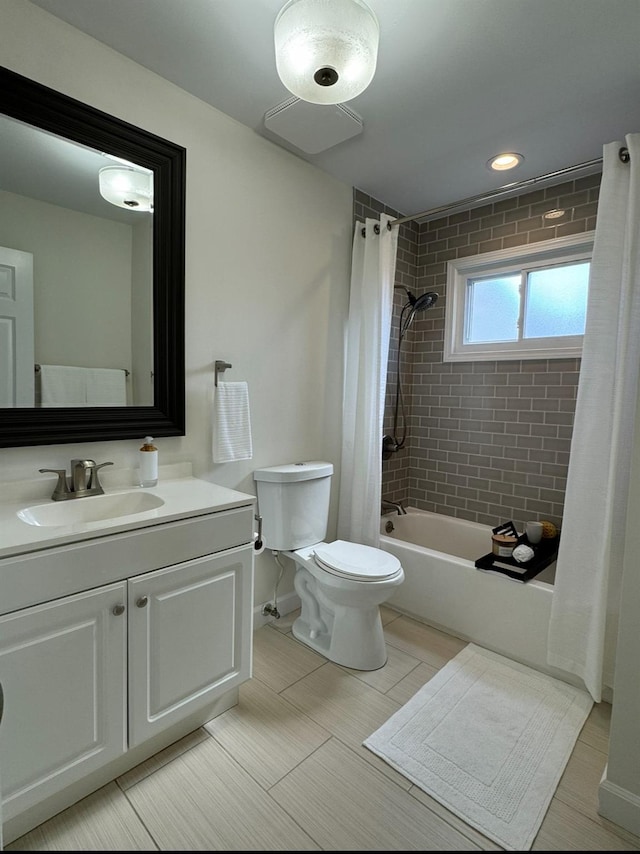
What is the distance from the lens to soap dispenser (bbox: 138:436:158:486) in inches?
66.4

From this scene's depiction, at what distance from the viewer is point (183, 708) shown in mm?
1437

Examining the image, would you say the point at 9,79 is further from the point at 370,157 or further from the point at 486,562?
the point at 486,562

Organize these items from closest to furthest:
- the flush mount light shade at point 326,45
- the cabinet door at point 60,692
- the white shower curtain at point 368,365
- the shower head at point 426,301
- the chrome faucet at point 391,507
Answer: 1. the cabinet door at point 60,692
2. the flush mount light shade at point 326,45
3. the white shower curtain at point 368,365
4. the shower head at point 426,301
5. the chrome faucet at point 391,507

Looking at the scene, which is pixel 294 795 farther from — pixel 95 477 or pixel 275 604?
pixel 95 477

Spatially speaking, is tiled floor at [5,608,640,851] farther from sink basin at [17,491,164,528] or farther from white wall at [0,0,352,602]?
sink basin at [17,491,164,528]

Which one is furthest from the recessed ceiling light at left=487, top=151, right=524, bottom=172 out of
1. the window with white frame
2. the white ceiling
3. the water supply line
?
the water supply line

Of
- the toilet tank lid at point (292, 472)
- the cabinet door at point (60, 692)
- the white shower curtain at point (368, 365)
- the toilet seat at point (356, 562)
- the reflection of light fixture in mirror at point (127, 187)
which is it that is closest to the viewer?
the cabinet door at point (60, 692)

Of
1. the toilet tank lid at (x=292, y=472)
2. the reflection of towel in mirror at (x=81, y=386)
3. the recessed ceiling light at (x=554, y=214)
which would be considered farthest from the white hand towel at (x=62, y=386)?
the recessed ceiling light at (x=554, y=214)

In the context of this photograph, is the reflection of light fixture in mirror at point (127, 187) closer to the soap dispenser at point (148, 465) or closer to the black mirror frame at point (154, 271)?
the black mirror frame at point (154, 271)

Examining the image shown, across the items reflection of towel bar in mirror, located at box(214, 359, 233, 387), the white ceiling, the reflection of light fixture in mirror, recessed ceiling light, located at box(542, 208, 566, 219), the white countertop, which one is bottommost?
the white countertop

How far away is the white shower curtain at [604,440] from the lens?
164cm

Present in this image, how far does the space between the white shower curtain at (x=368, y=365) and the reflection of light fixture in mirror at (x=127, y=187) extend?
1.22 metres

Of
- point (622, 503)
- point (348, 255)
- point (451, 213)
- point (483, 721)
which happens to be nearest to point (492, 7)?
point (348, 255)

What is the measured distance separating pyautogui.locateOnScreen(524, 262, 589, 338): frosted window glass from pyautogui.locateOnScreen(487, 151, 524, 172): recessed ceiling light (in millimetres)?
637
